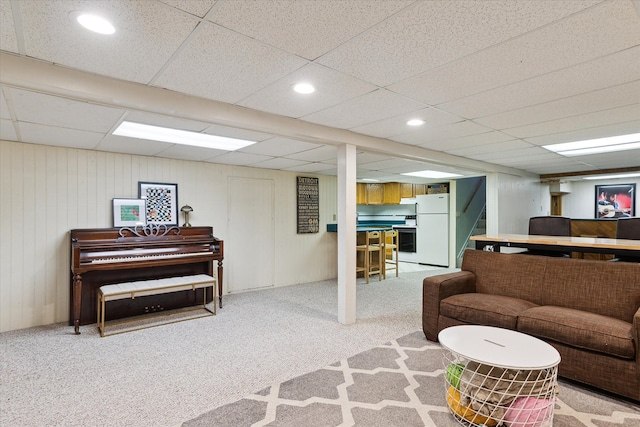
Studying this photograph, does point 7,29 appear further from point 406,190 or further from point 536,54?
point 406,190

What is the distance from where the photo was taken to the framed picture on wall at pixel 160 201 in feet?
14.3

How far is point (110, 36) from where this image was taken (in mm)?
1656

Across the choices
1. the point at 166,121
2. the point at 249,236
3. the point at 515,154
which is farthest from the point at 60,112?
the point at 515,154

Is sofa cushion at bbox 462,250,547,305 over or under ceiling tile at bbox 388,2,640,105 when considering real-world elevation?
under

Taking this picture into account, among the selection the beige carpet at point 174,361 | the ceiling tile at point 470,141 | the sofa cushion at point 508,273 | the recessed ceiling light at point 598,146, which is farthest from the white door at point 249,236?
the recessed ceiling light at point 598,146

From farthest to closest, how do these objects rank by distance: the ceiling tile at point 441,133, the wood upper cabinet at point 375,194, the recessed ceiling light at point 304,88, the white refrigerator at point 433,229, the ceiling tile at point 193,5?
the wood upper cabinet at point 375,194 → the white refrigerator at point 433,229 → the ceiling tile at point 441,133 → the recessed ceiling light at point 304,88 → the ceiling tile at point 193,5

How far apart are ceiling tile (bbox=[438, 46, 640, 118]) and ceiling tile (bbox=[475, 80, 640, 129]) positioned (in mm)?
114

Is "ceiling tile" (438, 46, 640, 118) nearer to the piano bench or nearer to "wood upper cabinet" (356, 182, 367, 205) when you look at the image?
the piano bench

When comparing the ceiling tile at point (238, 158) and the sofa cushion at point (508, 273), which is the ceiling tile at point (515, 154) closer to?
the sofa cushion at point (508, 273)

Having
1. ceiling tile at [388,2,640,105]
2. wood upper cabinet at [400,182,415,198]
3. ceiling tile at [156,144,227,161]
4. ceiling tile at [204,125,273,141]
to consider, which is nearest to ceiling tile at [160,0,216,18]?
ceiling tile at [388,2,640,105]

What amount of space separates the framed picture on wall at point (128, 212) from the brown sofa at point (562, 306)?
3.54 meters

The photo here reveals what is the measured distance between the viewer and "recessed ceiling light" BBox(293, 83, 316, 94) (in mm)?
2307

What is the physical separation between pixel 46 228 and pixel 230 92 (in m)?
2.95

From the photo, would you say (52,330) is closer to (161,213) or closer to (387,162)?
(161,213)
